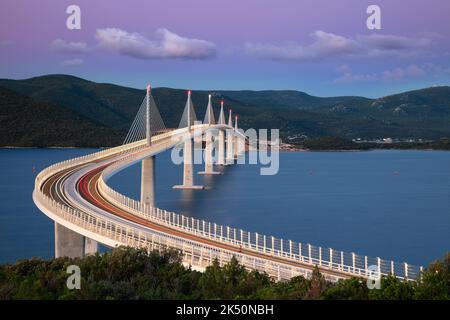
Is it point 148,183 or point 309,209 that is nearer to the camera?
point 148,183

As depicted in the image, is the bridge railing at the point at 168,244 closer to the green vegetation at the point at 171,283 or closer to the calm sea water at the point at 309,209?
the green vegetation at the point at 171,283

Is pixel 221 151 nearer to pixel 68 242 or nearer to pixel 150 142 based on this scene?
pixel 150 142

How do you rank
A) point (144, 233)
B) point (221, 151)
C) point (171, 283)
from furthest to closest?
point (221, 151), point (144, 233), point (171, 283)

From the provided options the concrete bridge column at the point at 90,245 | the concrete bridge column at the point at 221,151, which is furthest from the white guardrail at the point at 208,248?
the concrete bridge column at the point at 221,151

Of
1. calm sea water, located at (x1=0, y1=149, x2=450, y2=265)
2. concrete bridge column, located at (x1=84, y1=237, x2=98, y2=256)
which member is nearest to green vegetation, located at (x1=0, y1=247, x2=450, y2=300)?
concrete bridge column, located at (x1=84, y1=237, x2=98, y2=256)

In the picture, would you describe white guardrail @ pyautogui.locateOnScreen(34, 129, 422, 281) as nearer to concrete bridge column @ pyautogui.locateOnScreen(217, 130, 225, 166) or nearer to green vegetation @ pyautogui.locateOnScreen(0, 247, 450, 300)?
green vegetation @ pyautogui.locateOnScreen(0, 247, 450, 300)

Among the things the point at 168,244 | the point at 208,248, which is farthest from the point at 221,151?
A: the point at 168,244
